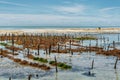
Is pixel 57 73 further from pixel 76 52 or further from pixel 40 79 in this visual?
pixel 76 52

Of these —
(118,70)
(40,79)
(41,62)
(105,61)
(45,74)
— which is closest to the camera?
(40,79)

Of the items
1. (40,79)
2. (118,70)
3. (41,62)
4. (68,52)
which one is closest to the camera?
(40,79)

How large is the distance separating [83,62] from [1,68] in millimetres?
10957

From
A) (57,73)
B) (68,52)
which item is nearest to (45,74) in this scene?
(57,73)

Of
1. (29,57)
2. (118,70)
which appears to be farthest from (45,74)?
(29,57)

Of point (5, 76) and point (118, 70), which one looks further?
point (118, 70)

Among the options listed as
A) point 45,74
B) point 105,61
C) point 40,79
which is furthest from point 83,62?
point 40,79

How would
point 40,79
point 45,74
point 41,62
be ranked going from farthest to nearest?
point 41,62
point 45,74
point 40,79

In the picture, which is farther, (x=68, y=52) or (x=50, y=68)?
(x=68, y=52)

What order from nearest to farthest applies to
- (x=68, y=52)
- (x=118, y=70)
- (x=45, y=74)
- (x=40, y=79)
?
(x=40, y=79)
(x=45, y=74)
(x=118, y=70)
(x=68, y=52)

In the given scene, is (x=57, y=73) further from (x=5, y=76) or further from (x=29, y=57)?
(x=29, y=57)

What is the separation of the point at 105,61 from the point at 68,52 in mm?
9603

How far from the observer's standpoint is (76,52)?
47.3m

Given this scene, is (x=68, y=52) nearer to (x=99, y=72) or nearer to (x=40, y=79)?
(x=99, y=72)
